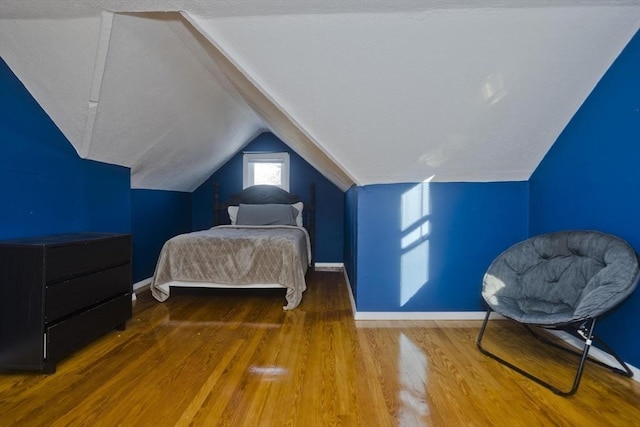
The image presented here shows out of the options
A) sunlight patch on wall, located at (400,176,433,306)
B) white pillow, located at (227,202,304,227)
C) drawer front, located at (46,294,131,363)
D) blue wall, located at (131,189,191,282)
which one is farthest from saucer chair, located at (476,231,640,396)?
blue wall, located at (131,189,191,282)

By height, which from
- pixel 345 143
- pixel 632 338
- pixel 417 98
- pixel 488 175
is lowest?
pixel 632 338

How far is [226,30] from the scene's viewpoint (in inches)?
69.7

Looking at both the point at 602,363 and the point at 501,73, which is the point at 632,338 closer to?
the point at 602,363

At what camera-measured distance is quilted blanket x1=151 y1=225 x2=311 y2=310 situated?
3.15m

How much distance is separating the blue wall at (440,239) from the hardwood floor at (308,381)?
234mm

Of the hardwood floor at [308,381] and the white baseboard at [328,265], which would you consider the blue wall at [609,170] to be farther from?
the white baseboard at [328,265]

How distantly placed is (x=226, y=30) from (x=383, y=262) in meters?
1.99

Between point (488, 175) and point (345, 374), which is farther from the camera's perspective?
point (488, 175)

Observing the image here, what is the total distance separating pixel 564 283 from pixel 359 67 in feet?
5.90

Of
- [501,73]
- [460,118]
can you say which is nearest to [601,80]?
[501,73]

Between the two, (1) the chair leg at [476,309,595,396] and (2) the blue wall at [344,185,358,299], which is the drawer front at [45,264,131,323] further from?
(1) the chair leg at [476,309,595,396]

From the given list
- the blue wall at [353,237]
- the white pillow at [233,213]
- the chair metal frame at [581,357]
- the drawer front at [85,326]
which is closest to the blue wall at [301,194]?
the white pillow at [233,213]

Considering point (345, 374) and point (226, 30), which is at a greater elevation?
point (226, 30)

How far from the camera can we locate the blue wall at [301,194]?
202 inches
